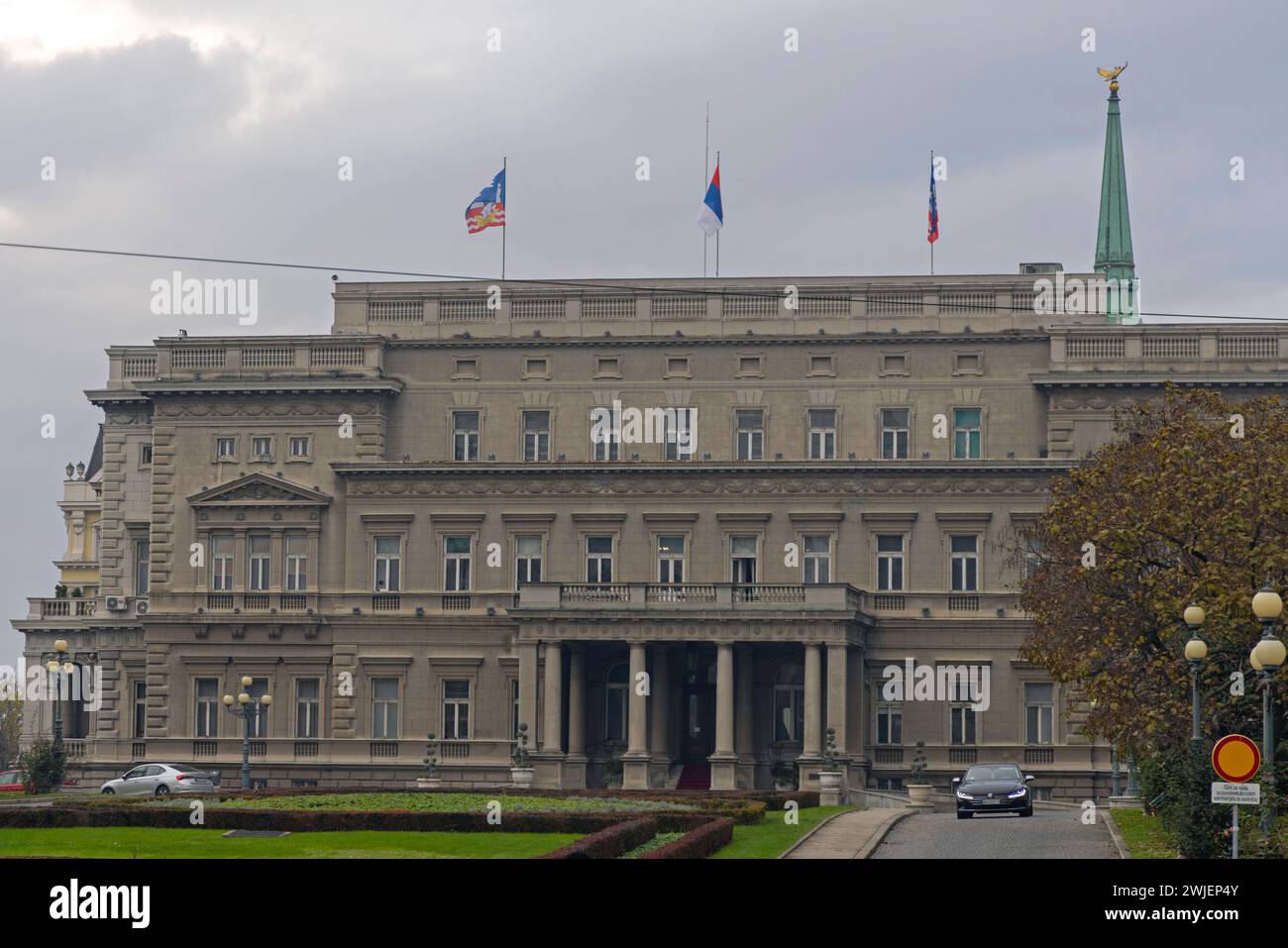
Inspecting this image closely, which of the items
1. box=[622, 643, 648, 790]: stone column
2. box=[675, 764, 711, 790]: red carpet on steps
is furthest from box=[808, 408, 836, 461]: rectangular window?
box=[675, 764, 711, 790]: red carpet on steps

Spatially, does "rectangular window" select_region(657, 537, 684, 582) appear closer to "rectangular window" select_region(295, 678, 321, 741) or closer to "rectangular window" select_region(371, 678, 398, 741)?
"rectangular window" select_region(371, 678, 398, 741)

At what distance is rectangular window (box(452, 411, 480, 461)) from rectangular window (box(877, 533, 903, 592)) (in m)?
16.2

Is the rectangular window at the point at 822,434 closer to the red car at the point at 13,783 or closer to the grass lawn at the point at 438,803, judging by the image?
the grass lawn at the point at 438,803

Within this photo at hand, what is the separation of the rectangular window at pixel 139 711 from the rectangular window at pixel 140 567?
13.0 ft

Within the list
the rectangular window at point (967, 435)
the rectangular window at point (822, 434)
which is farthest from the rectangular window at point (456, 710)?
the rectangular window at point (967, 435)

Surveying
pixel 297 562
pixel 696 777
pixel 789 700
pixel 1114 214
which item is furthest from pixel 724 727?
pixel 1114 214

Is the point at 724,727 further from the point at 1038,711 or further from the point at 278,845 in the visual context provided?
the point at 278,845

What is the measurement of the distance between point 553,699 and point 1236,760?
45379 millimetres

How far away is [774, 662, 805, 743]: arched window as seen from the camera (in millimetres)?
79188

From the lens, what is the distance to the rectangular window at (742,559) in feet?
264
